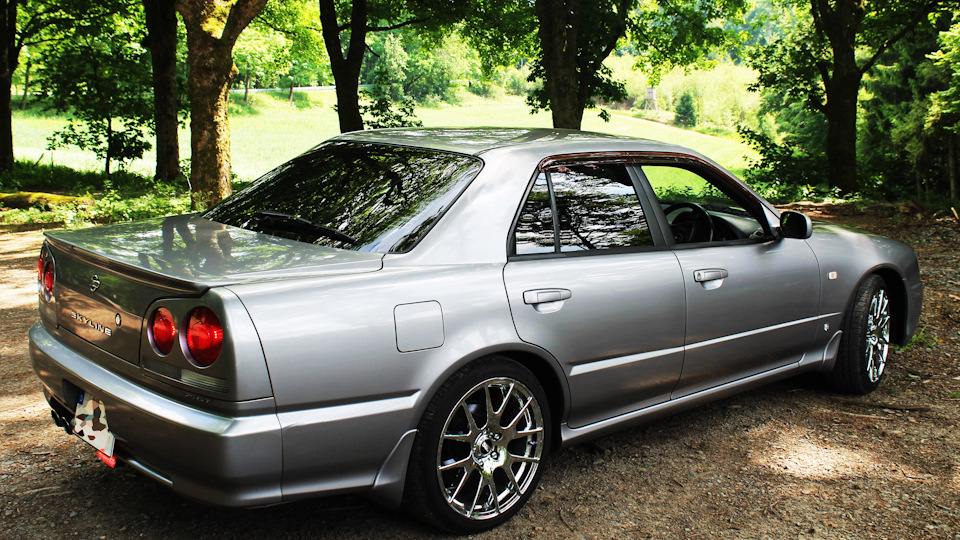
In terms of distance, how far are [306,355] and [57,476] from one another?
67.2 inches

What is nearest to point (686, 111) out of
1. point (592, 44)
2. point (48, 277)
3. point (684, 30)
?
point (684, 30)

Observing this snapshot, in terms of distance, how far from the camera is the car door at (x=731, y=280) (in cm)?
375

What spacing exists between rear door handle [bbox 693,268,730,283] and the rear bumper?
7.03ft

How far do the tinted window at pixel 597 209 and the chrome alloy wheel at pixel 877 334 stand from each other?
201 centimetres

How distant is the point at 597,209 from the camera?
11.6 ft

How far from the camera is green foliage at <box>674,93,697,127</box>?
72.2 m

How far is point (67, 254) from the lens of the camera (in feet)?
9.96

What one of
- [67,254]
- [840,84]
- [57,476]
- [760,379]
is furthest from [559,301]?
[840,84]

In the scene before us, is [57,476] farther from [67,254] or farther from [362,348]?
[362,348]

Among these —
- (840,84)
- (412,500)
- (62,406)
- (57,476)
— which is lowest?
(57,476)

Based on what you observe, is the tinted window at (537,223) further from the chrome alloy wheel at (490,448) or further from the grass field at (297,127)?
the grass field at (297,127)

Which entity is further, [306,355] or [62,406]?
[62,406]

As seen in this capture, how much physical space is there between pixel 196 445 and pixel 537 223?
161cm

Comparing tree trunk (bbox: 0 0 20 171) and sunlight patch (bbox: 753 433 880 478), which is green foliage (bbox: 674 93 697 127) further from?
sunlight patch (bbox: 753 433 880 478)
